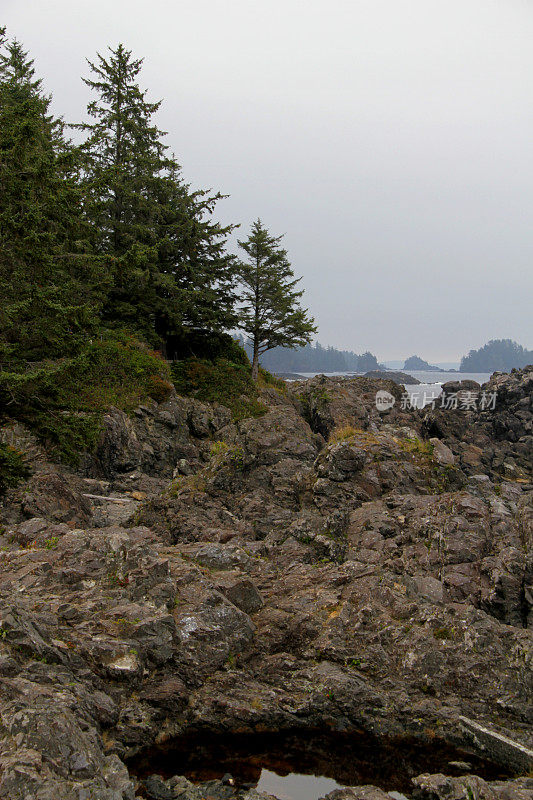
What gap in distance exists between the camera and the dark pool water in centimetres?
665

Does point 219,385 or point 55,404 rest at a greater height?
point 219,385

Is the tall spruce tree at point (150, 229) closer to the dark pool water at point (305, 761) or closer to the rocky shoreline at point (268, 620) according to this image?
the rocky shoreline at point (268, 620)

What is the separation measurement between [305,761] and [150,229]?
3226cm

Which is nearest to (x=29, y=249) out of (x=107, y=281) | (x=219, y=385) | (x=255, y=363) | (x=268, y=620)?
(x=107, y=281)

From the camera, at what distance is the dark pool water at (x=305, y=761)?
6648 millimetres

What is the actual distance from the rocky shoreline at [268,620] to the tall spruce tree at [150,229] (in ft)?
60.7

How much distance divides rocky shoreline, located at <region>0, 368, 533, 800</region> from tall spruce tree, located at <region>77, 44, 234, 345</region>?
1851cm

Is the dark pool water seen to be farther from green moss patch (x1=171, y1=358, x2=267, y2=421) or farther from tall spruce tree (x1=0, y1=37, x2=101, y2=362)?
green moss patch (x1=171, y1=358, x2=267, y2=421)

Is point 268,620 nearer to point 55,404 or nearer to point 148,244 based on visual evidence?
point 55,404

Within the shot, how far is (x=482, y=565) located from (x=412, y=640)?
10.9 ft

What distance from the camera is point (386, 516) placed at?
13.6 metres

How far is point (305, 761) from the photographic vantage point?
708cm

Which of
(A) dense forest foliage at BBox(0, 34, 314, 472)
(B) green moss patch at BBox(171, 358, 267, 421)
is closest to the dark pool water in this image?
(A) dense forest foliage at BBox(0, 34, 314, 472)

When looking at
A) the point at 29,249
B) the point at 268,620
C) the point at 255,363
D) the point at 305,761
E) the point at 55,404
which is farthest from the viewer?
the point at 255,363
